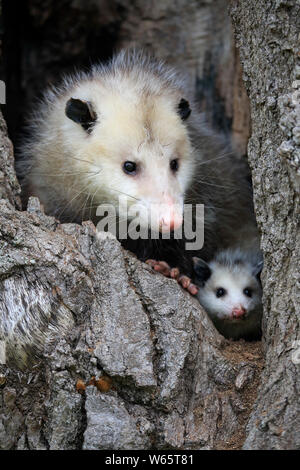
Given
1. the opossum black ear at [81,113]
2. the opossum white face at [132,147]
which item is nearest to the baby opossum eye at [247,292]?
the opossum white face at [132,147]

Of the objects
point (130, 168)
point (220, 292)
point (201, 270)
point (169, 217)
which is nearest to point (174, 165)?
point (130, 168)

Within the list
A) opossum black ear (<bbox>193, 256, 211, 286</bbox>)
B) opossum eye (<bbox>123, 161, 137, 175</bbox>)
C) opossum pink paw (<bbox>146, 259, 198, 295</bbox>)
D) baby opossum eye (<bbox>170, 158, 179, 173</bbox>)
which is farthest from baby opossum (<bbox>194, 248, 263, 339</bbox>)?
opossum eye (<bbox>123, 161, 137, 175</bbox>)

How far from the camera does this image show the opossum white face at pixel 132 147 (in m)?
2.15

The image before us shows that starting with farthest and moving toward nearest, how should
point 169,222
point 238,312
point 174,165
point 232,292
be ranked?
1. point 232,292
2. point 238,312
3. point 174,165
4. point 169,222

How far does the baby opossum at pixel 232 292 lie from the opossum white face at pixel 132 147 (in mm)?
544

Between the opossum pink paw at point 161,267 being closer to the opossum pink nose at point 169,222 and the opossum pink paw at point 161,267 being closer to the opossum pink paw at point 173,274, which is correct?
the opossum pink paw at point 173,274

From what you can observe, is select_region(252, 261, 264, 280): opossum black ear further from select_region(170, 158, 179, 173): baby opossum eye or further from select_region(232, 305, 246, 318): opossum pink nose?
select_region(170, 158, 179, 173): baby opossum eye

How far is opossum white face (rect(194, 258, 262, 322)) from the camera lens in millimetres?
2597

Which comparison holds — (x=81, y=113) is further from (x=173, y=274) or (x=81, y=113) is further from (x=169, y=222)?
(x=173, y=274)

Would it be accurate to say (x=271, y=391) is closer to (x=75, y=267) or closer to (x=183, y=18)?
(x=75, y=267)

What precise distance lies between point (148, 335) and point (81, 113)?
3.14 ft

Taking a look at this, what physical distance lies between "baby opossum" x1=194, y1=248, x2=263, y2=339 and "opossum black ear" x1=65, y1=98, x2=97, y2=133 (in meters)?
0.78

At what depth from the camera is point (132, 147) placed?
2.20 m

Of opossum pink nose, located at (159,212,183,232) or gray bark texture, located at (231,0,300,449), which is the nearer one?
gray bark texture, located at (231,0,300,449)
